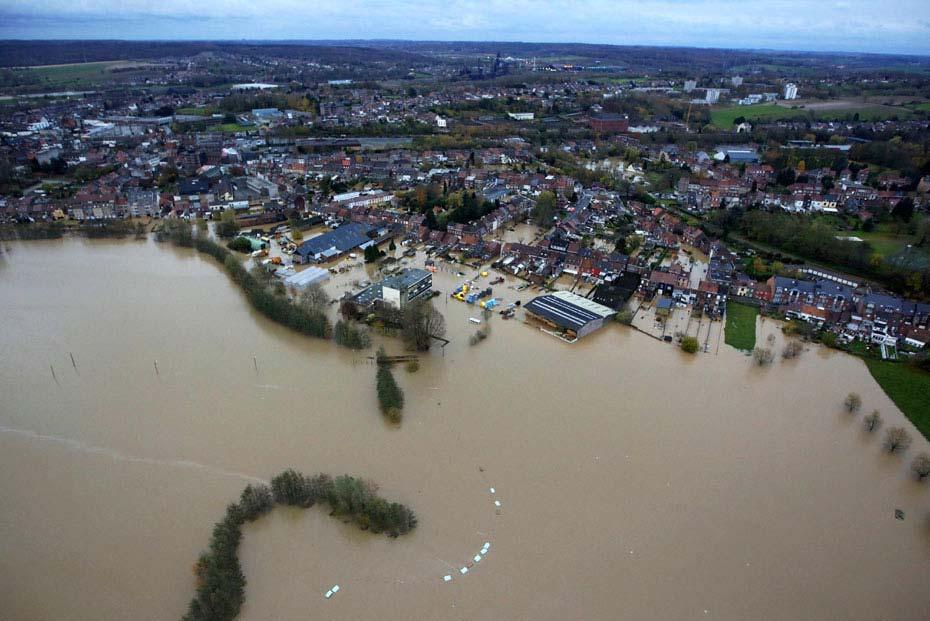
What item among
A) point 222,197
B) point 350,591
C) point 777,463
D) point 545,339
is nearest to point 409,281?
point 545,339

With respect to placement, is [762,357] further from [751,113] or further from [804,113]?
[751,113]

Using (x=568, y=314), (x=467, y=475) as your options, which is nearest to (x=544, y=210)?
(x=568, y=314)

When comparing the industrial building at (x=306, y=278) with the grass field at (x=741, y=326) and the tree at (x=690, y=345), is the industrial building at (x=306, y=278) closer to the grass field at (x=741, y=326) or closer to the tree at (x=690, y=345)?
the tree at (x=690, y=345)

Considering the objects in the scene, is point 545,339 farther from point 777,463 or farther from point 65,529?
point 65,529

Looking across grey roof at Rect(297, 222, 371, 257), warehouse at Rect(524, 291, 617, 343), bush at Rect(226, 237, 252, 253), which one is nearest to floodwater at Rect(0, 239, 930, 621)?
warehouse at Rect(524, 291, 617, 343)

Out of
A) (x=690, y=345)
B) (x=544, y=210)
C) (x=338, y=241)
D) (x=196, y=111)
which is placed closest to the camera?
(x=690, y=345)

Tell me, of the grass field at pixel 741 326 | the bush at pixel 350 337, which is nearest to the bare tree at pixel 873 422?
the grass field at pixel 741 326
